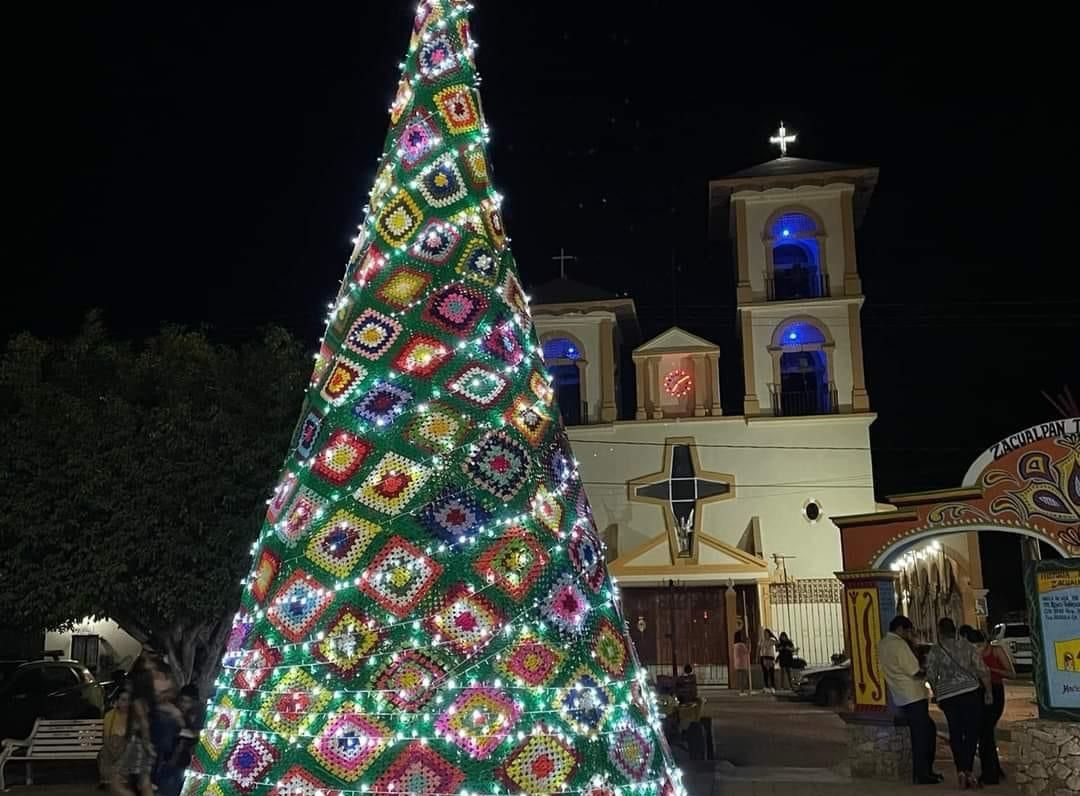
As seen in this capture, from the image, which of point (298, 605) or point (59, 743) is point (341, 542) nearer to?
point (298, 605)

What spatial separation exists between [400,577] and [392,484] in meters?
0.36

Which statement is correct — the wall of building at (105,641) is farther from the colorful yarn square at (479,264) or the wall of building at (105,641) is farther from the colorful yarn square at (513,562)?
the colorful yarn square at (513,562)

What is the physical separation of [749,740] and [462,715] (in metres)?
10.5

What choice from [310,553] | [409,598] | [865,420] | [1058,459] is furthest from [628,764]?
[865,420]

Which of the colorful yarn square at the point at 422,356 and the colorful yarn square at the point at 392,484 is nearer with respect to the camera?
the colorful yarn square at the point at 392,484

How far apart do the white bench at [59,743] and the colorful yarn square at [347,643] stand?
7268 mm

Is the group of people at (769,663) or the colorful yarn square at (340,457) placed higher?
the colorful yarn square at (340,457)

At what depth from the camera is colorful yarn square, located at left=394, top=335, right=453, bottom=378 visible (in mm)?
4121

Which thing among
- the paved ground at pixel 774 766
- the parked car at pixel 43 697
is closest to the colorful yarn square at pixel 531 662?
the paved ground at pixel 774 766

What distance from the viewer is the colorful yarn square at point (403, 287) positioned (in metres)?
4.25

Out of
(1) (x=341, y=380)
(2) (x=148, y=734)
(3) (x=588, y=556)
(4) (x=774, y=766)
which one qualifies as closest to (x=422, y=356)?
(1) (x=341, y=380)

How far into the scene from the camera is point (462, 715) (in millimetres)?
3639

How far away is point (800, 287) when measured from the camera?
25.7 meters

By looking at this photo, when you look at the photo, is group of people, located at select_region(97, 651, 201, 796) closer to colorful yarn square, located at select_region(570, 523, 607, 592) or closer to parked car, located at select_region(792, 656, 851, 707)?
colorful yarn square, located at select_region(570, 523, 607, 592)
